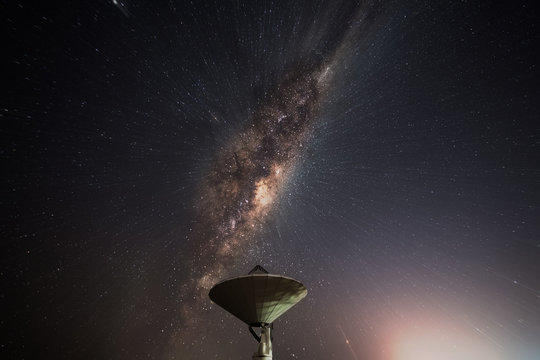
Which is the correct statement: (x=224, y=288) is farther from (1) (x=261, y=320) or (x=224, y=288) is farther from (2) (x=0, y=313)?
(2) (x=0, y=313)

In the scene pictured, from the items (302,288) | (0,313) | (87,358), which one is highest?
(0,313)

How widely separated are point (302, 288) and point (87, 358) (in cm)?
6155

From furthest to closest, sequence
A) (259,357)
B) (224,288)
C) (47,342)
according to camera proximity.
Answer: (47,342)
(224,288)
(259,357)

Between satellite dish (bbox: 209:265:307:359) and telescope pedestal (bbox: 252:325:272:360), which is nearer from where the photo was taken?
telescope pedestal (bbox: 252:325:272:360)

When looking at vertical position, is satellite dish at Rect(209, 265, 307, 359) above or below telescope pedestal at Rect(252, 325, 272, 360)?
above

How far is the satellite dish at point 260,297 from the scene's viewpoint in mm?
13742

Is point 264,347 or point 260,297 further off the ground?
point 260,297

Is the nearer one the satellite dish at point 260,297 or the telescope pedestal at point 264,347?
the telescope pedestal at point 264,347

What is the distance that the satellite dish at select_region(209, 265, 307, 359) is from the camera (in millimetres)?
13742

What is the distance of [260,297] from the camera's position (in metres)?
14.0

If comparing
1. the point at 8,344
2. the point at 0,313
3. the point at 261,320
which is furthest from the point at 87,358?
the point at 261,320

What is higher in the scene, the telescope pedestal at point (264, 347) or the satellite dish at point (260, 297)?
the satellite dish at point (260, 297)

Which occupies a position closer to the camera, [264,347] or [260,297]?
[264,347]

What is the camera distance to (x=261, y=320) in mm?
14555
